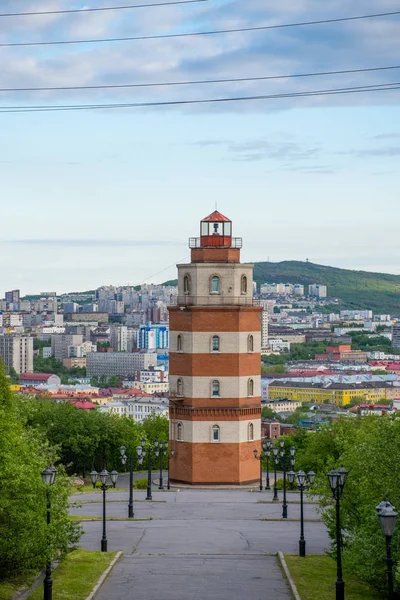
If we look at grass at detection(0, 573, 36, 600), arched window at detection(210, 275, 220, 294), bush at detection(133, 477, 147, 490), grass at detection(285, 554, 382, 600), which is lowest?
bush at detection(133, 477, 147, 490)

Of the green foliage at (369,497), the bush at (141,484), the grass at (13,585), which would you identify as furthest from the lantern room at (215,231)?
the grass at (13,585)

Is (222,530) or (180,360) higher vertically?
(180,360)

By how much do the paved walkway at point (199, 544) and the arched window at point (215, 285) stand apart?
339 inches

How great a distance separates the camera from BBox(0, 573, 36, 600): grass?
27400mm

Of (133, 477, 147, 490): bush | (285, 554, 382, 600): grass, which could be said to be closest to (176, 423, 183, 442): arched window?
(133, 477, 147, 490): bush

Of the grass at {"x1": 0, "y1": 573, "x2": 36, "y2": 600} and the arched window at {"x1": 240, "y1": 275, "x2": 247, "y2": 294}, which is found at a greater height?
the arched window at {"x1": 240, "y1": 275, "x2": 247, "y2": 294}

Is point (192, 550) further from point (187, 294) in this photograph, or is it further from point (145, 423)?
point (145, 423)

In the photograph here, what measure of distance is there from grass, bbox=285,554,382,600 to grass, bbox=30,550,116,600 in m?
4.34

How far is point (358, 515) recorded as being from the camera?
3031 centimetres

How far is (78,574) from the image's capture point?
29750mm

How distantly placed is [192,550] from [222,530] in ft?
14.9

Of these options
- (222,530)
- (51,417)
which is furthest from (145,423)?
(222,530)

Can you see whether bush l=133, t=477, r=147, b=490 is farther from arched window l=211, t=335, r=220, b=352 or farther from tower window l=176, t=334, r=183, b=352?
arched window l=211, t=335, r=220, b=352

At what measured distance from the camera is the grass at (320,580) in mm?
28016
